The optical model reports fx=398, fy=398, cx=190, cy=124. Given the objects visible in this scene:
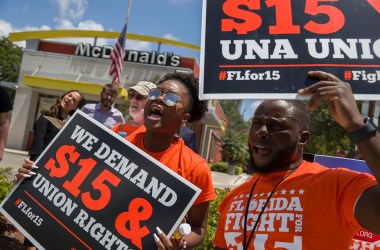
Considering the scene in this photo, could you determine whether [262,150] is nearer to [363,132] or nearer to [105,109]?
[363,132]

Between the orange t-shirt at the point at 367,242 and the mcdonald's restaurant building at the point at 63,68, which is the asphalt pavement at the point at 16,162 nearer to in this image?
the mcdonald's restaurant building at the point at 63,68

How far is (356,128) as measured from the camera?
145 centimetres

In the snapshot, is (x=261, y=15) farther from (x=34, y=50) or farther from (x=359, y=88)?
(x=34, y=50)

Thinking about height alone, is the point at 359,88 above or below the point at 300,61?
below

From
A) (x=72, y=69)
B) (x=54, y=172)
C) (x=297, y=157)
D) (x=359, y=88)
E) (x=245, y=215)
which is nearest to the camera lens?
(x=359, y=88)

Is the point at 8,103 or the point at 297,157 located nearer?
the point at 297,157

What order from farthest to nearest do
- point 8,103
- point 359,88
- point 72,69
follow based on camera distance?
point 72,69 → point 8,103 → point 359,88

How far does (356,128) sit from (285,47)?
577 mm

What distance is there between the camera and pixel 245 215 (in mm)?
→ 1850

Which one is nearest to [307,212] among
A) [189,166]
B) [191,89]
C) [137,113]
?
[189,166]

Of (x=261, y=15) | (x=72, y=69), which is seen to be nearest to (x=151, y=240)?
(x=261, y=15)

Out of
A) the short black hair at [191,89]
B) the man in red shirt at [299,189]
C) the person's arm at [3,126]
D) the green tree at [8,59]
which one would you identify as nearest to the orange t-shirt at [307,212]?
the man in red shirt at [299,189]

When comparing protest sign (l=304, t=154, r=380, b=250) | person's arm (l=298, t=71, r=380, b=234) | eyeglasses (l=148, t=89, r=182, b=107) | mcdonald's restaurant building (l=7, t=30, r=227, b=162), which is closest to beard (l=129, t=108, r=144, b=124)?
eyeglasses (l=148, t=89, r=182, b=107)

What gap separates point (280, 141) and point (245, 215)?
384 millimetres
